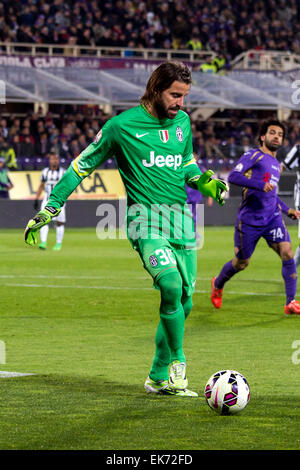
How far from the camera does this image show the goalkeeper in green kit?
636cm

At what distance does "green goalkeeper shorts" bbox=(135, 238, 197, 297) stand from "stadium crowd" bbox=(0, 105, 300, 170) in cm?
2219

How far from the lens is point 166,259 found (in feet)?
20.7

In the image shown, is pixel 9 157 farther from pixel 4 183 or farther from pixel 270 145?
pixel 270 145

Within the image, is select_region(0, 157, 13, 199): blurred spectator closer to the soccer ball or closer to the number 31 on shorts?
the number 31 on shorts

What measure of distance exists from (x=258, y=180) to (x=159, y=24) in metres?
31.3

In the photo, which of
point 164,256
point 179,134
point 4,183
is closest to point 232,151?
point 4,183

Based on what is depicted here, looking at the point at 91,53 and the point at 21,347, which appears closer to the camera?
the point at 21,347

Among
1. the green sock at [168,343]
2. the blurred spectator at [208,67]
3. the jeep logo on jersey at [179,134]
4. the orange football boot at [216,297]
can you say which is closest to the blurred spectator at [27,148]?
the blurred spectator at [208,67]

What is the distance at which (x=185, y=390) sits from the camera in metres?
6.38

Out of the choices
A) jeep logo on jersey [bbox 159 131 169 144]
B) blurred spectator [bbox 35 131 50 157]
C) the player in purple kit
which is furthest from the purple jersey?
blurred spectator [bbox 35 131 50 157]

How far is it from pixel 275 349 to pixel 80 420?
3697 millimetres
